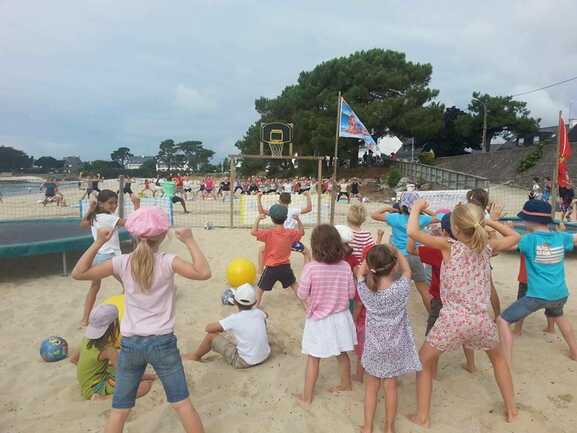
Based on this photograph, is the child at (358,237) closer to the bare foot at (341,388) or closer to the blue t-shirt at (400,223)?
the blue t-shirt at (400,223)

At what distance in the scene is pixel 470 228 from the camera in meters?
2.61

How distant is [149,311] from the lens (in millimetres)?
2359

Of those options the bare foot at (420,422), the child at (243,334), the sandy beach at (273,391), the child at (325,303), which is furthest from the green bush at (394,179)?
the bare foot at (420,422)

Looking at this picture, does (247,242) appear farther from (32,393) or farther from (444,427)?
(444,427)

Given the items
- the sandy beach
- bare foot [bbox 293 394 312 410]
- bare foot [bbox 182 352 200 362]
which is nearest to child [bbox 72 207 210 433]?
the sandy beach

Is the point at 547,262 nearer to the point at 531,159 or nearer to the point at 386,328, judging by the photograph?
the point at 386,328

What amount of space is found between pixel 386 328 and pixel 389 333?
0.04 meters

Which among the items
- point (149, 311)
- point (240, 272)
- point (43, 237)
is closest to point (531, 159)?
point (43, 237)

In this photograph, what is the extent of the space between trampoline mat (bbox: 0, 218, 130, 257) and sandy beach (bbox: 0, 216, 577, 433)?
135 cm

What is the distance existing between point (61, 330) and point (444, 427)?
3.88 m

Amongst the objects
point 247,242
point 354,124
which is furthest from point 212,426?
point 354,124

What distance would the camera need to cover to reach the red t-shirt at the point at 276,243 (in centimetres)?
488

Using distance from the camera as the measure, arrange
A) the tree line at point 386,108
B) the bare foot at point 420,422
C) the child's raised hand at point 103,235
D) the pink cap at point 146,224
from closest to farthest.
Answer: the pink cap at point 146,224, the child's raised hand at point 103,235, the bare foot at point 420,422, the tree line at point 386,108

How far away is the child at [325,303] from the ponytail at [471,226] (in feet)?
2.73
